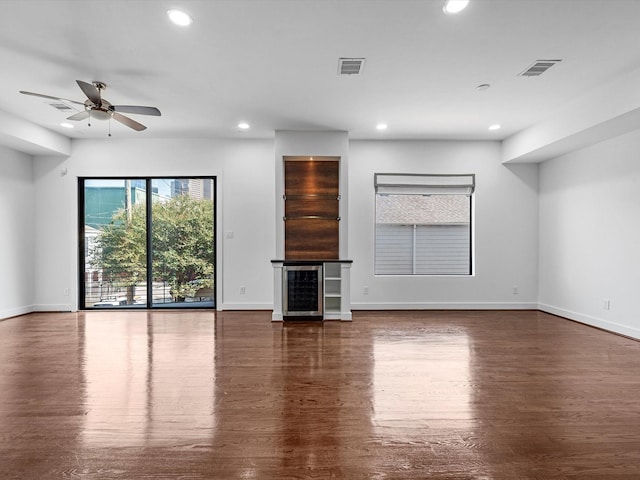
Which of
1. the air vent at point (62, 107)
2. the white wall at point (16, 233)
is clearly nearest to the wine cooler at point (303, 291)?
the air vent at point (62, 107)

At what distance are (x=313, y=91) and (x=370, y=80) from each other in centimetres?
68

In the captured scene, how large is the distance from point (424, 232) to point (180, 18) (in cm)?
484

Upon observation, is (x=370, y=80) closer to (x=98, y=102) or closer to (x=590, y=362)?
(x=98, y=102)

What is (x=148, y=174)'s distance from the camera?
5.93 m

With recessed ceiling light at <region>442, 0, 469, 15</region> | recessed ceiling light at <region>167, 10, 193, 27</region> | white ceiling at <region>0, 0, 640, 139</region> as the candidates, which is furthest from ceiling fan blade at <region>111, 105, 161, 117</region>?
recessed ceiling light at <region>442, 0, 469, 15</region>

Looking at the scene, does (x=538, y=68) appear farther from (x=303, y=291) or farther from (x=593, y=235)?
(x=303, y=291)

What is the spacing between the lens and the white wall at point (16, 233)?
5.38 m

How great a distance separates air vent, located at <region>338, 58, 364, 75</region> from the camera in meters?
3.34

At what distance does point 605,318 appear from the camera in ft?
15.4

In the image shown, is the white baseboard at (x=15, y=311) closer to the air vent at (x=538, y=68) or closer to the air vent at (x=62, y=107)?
the air vent at (x=62, y=107)

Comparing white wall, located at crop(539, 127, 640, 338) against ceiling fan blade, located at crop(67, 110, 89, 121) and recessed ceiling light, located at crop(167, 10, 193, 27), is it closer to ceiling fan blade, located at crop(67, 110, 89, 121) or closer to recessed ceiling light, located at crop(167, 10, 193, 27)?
recessed ceiling light, located at crop(167, 10, 193, 27)

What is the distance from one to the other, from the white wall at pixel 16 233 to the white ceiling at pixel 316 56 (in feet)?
4.23

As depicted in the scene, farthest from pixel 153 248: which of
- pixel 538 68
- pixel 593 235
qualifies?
pixel 593 235

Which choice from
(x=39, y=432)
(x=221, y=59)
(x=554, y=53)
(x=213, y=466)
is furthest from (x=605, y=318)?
(x=39, y=432)
